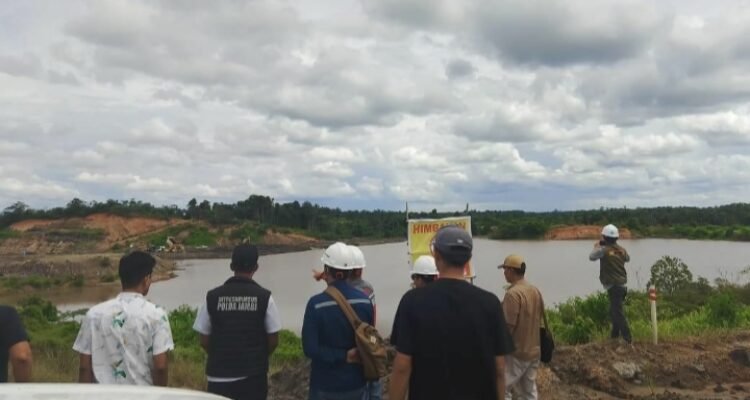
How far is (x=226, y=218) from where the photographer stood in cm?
10350

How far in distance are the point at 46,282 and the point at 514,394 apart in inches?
2126

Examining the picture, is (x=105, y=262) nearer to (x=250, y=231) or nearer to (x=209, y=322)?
(x=250, y=231)

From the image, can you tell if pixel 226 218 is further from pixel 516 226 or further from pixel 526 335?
pixel 526 335

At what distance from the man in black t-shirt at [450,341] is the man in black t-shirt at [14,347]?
1917 mm

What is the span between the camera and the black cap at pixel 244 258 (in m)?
4.31

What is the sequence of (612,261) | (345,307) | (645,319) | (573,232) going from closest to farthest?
1. (345,307)
2. (612,261)
3. (645,319)
4. (573,232)

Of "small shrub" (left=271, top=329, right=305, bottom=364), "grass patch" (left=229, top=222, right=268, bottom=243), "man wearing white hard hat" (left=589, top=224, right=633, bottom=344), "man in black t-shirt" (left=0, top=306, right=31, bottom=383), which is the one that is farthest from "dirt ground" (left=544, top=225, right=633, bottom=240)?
"man in black t-shirt" (left=0, top=306, right=31, bottom=383)

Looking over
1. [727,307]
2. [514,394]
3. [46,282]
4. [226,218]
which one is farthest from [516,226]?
[514,394]

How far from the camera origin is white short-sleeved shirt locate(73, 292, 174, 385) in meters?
3.77

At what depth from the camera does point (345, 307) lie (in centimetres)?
421

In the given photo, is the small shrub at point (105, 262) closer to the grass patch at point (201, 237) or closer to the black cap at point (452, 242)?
the grass patch at point (201, 237)

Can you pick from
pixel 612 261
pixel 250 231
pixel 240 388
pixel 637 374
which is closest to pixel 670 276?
pixel 612 261

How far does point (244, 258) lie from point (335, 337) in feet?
2.39

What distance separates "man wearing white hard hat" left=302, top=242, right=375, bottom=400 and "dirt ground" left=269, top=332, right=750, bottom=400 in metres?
3.54
